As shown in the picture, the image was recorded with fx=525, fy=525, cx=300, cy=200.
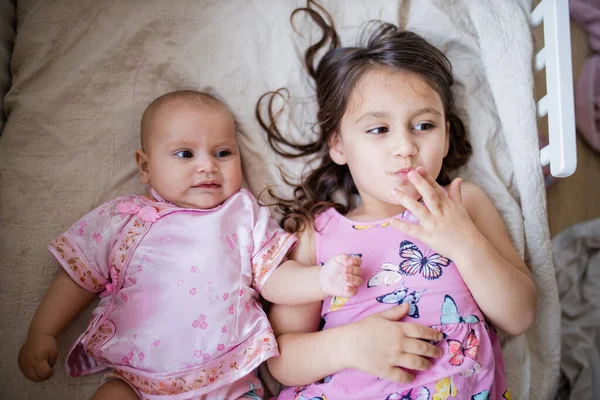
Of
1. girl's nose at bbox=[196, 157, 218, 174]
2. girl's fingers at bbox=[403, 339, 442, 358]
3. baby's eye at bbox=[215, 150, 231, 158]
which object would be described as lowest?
girl's fingers at bbox=[403, 339, 442, 358]

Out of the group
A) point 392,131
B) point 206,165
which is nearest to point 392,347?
point 392,131

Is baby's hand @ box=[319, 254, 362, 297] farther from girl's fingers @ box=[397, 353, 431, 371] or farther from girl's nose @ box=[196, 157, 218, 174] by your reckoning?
girl's nose @ box=[196, 157, 218, 174]

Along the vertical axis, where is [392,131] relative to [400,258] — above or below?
above

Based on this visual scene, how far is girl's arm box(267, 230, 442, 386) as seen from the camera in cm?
108

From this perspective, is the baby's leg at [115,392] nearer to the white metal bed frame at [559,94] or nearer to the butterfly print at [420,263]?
the butterfly print at [420,263]

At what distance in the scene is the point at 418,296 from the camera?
3.76 feet

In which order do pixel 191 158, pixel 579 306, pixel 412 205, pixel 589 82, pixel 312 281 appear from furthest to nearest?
pixel 589 82 < pixel 579 306 < pixel 191 158 < pixel 312 281 < pixel 412 205

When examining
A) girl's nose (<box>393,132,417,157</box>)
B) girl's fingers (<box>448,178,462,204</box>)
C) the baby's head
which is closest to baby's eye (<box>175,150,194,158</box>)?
the baby's head

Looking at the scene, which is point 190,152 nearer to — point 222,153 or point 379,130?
point 222,153

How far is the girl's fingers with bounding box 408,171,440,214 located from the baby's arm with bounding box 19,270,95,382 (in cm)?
80

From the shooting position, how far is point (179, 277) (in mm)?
1188

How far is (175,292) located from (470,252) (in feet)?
2.12

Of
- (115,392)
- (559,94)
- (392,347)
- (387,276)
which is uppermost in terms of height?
(559,94)

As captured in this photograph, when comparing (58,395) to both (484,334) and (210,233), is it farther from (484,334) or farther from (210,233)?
(484,334)
